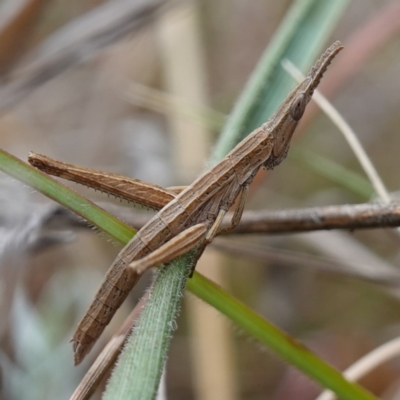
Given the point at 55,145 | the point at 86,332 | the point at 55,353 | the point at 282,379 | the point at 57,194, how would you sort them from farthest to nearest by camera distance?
the point at 55,145
the point at 282,379
the point at 55,353
the point at 86,332
the point at 57,194

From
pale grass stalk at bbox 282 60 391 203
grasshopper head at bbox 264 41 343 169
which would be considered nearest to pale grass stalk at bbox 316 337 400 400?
pale grass stalk at bbox 282 60 391 203

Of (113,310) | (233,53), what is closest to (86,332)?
(113,310)

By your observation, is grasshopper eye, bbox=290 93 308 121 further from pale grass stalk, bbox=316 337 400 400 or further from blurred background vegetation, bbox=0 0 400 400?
pale grass stalk, bbox=316 337 400 400

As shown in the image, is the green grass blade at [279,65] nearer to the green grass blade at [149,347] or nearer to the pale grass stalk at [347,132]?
the pale grass stalk at [347,132]

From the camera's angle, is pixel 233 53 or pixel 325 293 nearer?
pixel 325 293

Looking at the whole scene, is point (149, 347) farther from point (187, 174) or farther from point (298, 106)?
point (187, 174)

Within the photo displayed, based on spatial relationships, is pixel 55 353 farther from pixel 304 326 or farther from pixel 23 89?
pixel 304 326
